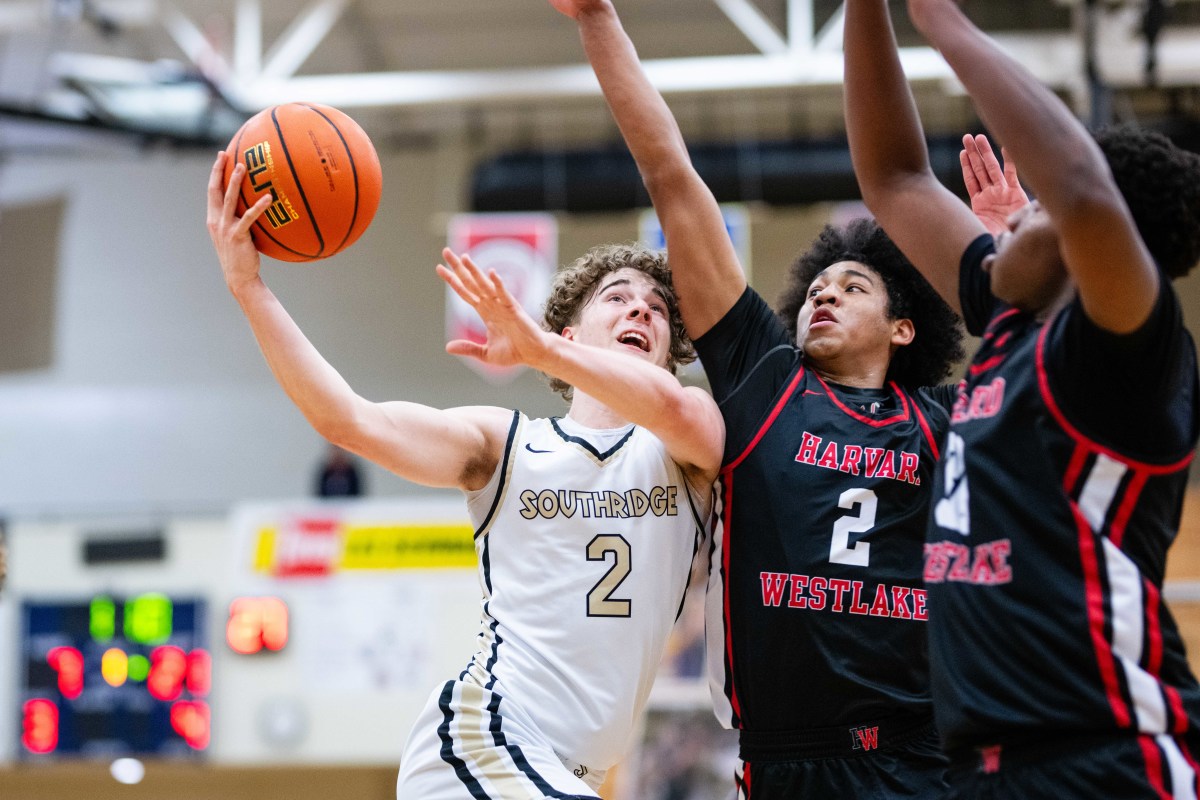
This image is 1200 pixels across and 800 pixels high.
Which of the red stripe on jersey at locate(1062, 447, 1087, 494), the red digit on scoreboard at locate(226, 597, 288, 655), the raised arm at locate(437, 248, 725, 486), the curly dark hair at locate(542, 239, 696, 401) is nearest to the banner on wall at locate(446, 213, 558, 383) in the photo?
the red digit on scoreboard at locate(226, 597, 288, 655)

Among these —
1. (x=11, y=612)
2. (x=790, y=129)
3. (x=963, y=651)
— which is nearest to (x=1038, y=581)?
(x=963, y=651)

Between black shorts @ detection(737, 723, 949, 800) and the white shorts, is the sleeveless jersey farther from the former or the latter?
black shorts @ detection(737, 723, 949, 800)

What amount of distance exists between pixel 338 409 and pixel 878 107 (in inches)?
59.9

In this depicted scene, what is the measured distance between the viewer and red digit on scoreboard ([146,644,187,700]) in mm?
10758

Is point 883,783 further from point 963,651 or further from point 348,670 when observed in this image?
point 348,670

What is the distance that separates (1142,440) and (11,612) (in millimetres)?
10604

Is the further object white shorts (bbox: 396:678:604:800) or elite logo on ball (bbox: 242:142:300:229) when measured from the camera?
elite logo on ball (bbox: 242:142:300:229)

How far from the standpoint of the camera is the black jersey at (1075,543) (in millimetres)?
2461

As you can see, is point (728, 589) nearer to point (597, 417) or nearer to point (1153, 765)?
point (597, 417)

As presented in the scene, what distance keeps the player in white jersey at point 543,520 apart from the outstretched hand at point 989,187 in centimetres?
91

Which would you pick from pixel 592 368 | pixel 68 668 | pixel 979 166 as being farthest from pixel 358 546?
pixel 592 368

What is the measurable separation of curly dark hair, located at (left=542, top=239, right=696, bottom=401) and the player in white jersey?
0.28m

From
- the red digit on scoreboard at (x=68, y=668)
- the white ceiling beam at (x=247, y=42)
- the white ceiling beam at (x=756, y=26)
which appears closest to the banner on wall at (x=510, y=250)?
the white ceiling beam at (x=247, y=42)

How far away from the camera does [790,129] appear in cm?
1606
